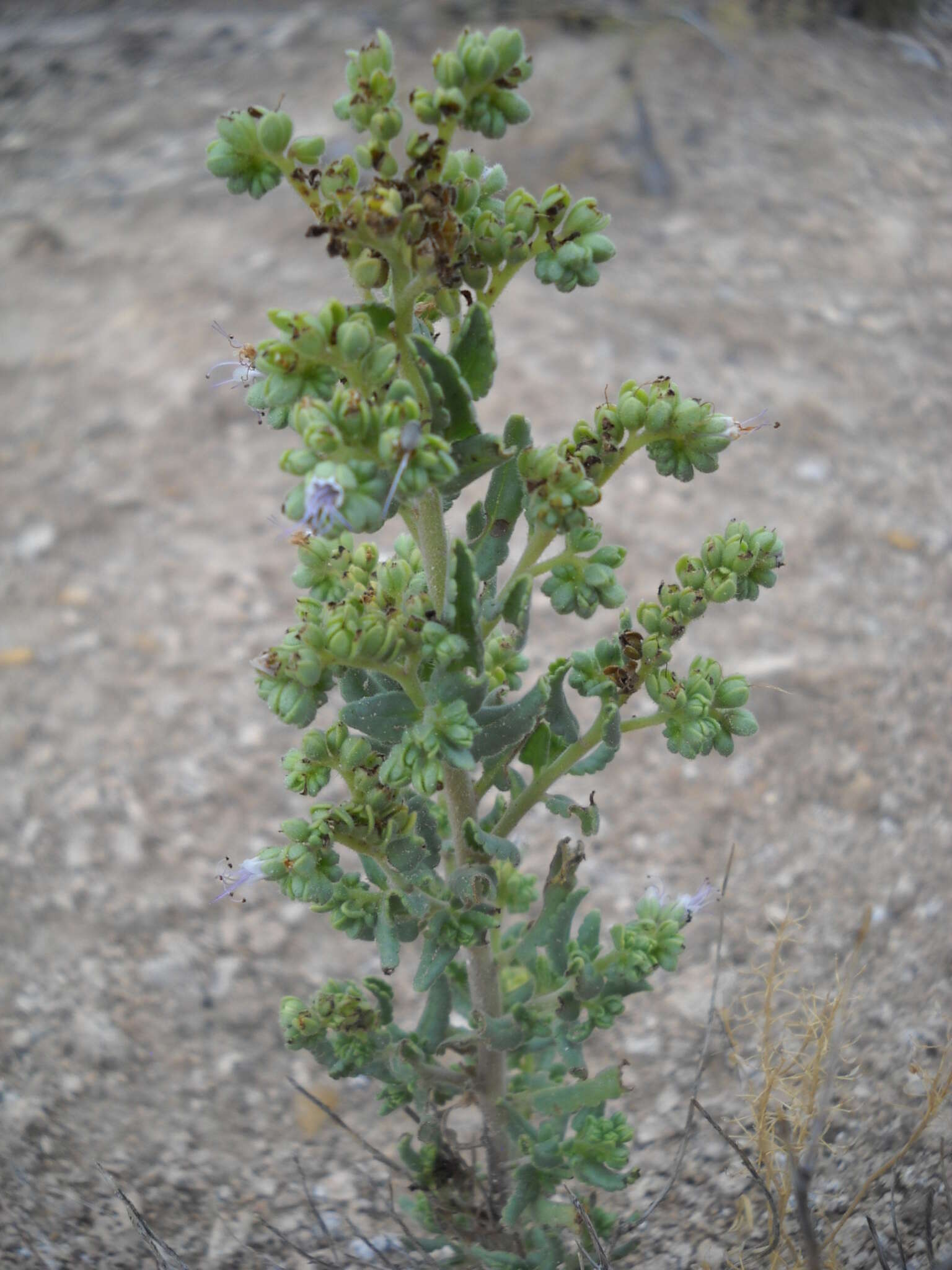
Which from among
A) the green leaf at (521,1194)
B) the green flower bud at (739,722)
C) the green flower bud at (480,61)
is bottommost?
the green leaf at (521,1194)

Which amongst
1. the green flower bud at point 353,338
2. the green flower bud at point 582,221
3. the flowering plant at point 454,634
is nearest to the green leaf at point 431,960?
the flowering plant at point 454,634

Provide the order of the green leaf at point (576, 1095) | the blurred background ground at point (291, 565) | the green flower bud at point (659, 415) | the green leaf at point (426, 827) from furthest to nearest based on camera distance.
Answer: the blurred background ground at point (291, 565) → the green leaf at point (576, 1095) → the green leaf at point (426, 827) → the green flower bud at point (659, 415)

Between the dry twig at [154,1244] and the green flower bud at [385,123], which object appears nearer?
the green flower bud at [385,123]

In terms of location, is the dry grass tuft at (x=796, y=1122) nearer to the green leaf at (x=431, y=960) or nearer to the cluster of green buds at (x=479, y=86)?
the green leaf at (x=431, y=960)

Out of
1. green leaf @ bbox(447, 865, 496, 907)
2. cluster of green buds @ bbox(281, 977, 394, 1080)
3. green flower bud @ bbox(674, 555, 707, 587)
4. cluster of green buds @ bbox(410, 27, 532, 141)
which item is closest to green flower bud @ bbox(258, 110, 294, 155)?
cluster of green buds @ bbox(410, 27, 532, 141)

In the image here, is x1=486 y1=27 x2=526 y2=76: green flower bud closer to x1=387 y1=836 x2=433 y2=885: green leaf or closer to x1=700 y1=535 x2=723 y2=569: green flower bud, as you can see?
x1=700 y1=535 x2=723 y2=569: green flower bud
